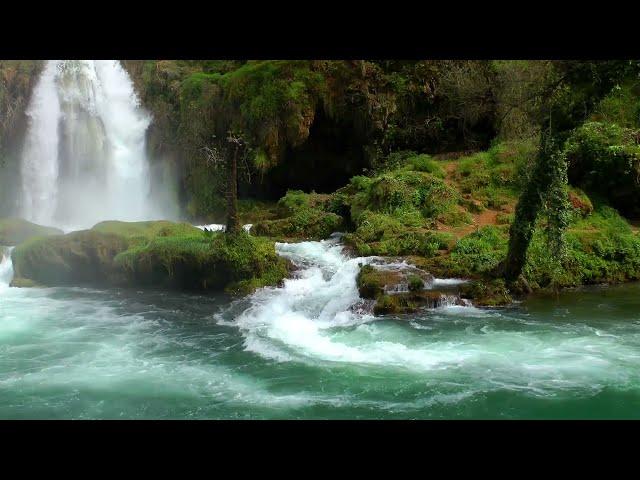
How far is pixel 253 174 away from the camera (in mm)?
22203

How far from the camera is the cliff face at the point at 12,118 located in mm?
23266

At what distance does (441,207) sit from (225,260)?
6.75 m

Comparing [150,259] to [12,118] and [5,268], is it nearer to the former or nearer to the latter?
[5,268]

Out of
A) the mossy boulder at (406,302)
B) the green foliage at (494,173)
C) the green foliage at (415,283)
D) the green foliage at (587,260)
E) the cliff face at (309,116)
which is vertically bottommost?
the mossy boulder at (406,302)

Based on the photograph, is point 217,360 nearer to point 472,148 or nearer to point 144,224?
point 144,224

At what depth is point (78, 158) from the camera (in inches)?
917

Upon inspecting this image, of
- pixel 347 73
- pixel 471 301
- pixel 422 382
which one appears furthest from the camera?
pixel 347 73

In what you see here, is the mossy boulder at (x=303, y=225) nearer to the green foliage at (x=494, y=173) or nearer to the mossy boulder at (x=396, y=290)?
the green foliage at (x=494, y=173)

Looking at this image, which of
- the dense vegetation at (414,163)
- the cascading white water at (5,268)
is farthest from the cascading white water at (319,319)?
the cascading white water at (5,268)

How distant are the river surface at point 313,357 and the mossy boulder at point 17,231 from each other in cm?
463

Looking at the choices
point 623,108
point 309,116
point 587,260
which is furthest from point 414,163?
point 623,108

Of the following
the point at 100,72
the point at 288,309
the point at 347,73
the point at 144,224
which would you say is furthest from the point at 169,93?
the point at 288,309

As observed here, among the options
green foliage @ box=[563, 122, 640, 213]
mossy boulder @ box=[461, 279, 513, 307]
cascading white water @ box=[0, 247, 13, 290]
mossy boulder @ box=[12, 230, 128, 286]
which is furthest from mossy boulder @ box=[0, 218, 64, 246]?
green foliage @ box=[563, 122, 640, 213]
